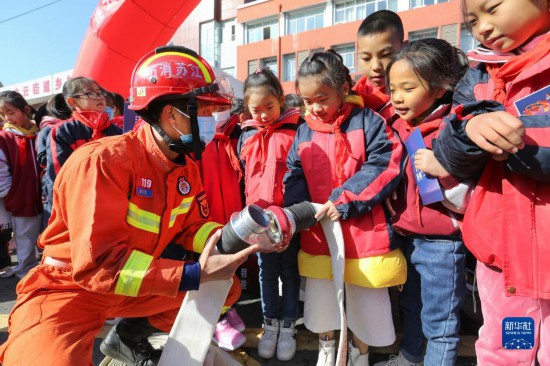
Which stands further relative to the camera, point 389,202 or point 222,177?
point 222,177

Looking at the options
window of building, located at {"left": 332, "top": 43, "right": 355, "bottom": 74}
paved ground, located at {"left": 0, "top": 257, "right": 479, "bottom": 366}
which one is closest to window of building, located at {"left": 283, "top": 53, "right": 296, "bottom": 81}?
window of building, located at {"left": 332, "top": 43, "right": 355, "bottom": 74}

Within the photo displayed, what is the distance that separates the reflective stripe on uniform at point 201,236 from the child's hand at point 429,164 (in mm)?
1119

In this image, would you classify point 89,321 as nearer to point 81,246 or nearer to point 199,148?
point 81,246

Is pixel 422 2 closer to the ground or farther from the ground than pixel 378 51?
farther from the ground

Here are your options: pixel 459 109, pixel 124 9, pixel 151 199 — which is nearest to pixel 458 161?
pixel 459 109

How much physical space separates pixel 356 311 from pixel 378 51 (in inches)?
62.8

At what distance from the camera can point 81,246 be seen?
142 cm

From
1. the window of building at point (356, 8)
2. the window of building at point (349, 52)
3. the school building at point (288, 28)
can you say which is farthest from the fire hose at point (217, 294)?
the window of building at point (356, 8)

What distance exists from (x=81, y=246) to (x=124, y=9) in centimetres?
547

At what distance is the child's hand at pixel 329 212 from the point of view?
6.26 ft

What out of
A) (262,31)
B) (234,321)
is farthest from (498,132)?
(262,31)

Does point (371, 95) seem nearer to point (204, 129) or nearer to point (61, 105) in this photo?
point (204, 129)

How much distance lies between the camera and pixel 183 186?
1.92 metres

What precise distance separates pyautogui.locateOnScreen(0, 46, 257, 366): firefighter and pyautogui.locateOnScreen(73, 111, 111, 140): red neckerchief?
1.73m
